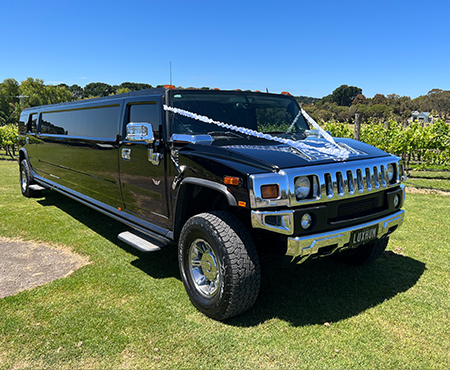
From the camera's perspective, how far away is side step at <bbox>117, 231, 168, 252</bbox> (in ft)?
12.3

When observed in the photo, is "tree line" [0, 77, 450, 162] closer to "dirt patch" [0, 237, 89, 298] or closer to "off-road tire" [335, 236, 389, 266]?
"off-road tire" [335, 236, 389, 266]

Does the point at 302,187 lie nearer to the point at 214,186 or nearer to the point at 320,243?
the point at 320,243

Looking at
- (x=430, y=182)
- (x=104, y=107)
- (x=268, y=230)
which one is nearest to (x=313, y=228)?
(x=268, y=230)

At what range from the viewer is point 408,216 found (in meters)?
6.62

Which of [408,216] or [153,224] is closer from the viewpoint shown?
[153,224]

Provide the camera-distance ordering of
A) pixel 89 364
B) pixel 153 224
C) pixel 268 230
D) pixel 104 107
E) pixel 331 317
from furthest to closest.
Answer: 1. pixel 104 107
2. pixel 153 224
3. pixel 331 317
4. pixel 268 230
5. pixel 89 364

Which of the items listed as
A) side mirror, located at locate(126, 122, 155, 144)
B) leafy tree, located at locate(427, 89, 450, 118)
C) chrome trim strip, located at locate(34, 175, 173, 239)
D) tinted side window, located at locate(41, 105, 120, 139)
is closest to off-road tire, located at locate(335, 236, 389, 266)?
chrome trim strip, located at locate(34, 175, 173, 239)

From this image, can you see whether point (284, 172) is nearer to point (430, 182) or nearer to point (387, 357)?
point (387, 357)

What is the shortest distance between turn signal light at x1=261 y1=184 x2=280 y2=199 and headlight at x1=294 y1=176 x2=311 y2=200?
0.16 metres

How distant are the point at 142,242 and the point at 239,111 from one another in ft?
6.17

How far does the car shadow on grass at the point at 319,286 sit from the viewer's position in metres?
3.34

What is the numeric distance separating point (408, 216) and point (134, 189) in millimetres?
5045

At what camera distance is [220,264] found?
3031 mm

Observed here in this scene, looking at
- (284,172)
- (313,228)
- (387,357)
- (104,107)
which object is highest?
(104,107)
